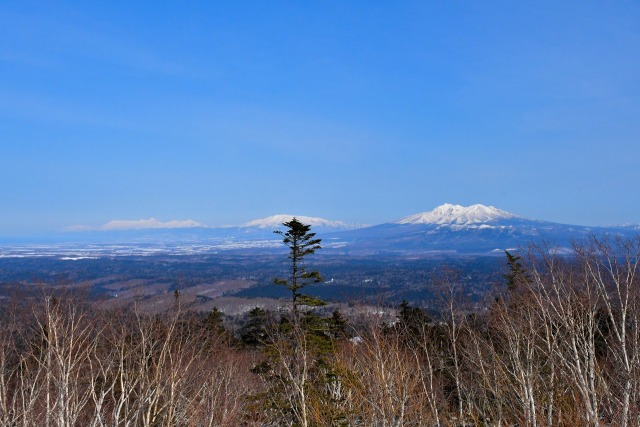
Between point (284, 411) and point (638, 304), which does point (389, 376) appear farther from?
point (638, 304)

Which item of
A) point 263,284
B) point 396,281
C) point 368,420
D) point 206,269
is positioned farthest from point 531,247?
point 206,269

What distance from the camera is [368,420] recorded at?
13.4m

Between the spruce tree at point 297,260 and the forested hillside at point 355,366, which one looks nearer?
the forested hillside at point 355,366

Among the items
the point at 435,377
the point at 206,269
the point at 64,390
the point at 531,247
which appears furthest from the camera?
the point at 206,269

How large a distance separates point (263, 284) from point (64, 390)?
138 metres

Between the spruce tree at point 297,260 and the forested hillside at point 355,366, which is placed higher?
the spruce tree at point 297,260

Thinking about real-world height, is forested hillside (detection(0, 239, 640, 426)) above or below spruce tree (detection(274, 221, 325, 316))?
below

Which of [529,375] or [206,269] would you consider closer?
[529,375]

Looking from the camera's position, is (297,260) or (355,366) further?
(297,260)

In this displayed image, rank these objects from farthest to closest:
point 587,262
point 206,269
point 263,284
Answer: point 206,269, point 263,284, point 587,262

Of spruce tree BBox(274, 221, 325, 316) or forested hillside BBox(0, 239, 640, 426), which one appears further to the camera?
spruce tree BBox(274, 221, 325, 316)

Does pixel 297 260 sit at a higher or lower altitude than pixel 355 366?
higher

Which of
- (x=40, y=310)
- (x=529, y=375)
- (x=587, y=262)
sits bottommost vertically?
(x=529, y=375)

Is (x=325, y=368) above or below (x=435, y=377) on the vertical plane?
above
